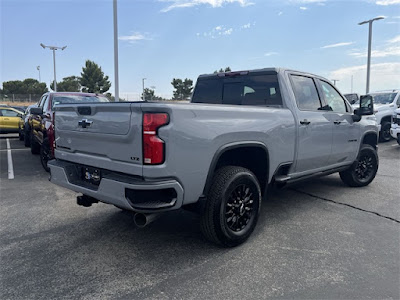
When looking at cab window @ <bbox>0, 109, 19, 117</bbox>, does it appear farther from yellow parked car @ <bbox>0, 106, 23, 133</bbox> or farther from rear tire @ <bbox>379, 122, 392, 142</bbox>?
rear tire @ <bbox>379, 122, 392, 142</bbox>

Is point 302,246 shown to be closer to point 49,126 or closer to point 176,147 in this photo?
point 176,147

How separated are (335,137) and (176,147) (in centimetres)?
310

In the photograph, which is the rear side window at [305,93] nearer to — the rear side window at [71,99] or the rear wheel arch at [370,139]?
the rear wheel arch at [370,139]

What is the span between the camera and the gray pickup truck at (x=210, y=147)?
2814 millimetres

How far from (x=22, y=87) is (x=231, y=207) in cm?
7560

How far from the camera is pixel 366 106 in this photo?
5.41 metres

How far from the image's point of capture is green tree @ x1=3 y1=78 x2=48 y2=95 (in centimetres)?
6769

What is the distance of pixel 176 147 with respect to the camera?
112 inches

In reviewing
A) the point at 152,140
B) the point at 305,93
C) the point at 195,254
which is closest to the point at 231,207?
the point at 195,254

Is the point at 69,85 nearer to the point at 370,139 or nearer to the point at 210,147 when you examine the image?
the point at 370,139

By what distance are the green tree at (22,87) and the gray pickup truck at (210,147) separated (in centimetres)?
7116

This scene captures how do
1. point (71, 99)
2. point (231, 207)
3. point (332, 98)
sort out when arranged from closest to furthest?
point (231, 207), point (332, 98), point (71, 99)

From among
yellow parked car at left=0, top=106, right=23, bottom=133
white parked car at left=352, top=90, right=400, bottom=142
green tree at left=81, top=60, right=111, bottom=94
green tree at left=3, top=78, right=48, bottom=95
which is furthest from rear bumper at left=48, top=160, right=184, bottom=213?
green tree at left=3, top=78, right=48, bottom=95

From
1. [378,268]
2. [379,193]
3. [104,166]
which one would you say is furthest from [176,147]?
[379,193]
